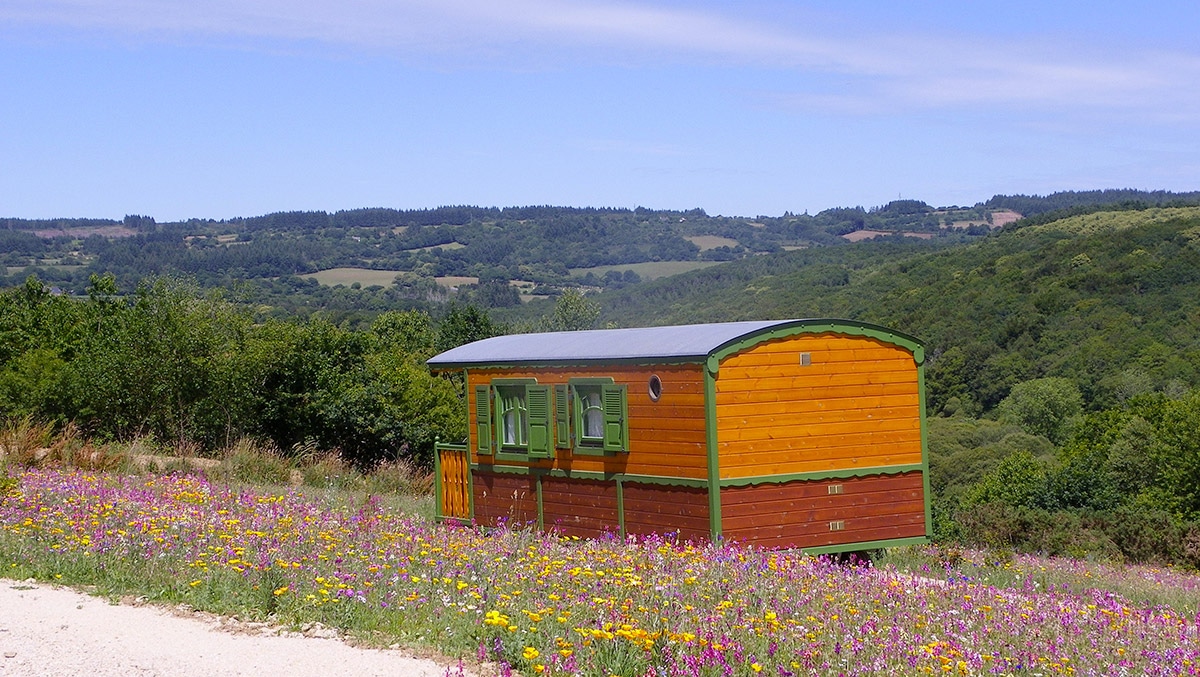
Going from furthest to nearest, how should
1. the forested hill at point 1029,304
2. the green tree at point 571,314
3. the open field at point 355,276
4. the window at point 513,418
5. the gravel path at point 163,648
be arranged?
the open field at point 355,276 < the green tree at point 571,314 < the forested hill at point 1029,304 < the window at point 513,418 < the gravel path at point 163,648

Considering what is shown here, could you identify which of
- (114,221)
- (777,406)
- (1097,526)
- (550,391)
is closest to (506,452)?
(550,391)

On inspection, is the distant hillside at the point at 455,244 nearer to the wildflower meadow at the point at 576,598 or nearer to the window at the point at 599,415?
the window at the point at 599,415

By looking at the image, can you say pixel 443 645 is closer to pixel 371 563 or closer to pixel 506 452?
pixel 371 563

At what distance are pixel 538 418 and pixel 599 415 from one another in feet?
3.46

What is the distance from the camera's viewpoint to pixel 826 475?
1355cm

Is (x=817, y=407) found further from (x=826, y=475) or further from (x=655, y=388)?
(x=655, y=388)

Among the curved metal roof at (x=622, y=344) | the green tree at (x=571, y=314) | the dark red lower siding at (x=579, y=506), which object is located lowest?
the green tree at (x=571, y=314)

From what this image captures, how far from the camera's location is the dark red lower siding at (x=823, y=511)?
13.1m

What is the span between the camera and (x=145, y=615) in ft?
24.2

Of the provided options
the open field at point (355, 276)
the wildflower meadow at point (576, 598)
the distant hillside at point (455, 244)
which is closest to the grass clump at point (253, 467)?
the wildflower meadow at point (576, 598)

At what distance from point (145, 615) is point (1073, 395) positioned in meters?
64.7

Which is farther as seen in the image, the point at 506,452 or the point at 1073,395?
the point at 1073,395

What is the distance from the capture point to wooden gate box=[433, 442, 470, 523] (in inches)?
674

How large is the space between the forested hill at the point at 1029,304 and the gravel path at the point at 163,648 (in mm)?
53127
